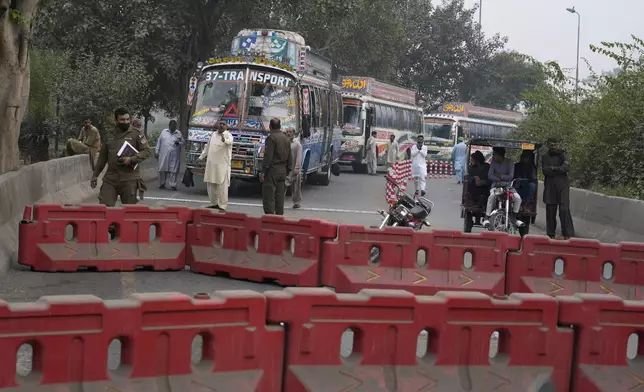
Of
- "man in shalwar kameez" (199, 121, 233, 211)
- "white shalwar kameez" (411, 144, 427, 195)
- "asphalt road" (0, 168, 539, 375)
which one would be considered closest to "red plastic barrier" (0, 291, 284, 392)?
"asphalt road" (0, 168, 539, 375)

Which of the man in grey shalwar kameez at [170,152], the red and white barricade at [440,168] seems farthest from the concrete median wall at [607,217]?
the red and white barricade at [440,168]

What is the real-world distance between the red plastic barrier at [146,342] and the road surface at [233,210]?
14.3 feet

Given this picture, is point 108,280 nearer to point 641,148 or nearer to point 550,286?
point 550,286

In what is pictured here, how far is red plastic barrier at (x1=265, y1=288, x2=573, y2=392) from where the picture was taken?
577 cm

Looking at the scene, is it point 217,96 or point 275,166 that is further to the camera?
point 217,96

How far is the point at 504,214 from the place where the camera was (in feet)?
49.7

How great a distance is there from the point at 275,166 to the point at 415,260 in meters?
4.71

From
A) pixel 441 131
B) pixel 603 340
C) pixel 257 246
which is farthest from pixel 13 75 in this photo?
pixel 441 131

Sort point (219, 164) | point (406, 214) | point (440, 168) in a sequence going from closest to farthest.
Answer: point (406, 214), point (219, 164), point (440, 168)

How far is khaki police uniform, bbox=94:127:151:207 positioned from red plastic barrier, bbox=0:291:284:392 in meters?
6.96

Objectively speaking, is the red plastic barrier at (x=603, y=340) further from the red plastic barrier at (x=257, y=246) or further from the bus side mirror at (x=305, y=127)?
the bus side mirror at (x=305, y=127)

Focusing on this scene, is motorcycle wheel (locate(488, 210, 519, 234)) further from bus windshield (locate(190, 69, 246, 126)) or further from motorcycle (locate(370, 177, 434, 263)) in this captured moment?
bus windshield (locate(190, 69, 246, 126))

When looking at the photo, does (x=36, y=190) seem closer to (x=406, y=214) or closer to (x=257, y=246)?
Result: (x=257, y=246)

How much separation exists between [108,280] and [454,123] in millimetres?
37751
